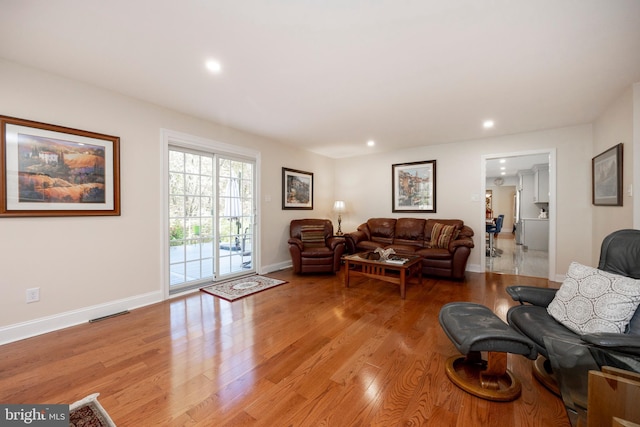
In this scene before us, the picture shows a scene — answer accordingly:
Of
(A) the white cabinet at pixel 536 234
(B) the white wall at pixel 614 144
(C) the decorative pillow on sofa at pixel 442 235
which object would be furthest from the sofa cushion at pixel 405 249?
(A) the white cabinet at pixel 536 234

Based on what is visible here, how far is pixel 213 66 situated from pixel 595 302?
10.9 feet

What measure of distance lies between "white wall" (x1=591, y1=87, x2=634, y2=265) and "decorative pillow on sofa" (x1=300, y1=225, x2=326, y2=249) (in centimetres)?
382

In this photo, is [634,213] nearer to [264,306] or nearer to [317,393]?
[317,393]

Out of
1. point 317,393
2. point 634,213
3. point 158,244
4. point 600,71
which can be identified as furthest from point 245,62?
point 634,213

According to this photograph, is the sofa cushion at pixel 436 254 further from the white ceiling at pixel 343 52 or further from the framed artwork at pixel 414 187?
the white ceiling at pixel 343 52

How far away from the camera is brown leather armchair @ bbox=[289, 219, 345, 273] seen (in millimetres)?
4324

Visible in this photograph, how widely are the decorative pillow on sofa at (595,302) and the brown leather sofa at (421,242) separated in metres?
2.19

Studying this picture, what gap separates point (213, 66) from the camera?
89.2 inches

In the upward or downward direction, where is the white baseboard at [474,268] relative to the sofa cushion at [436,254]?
downward

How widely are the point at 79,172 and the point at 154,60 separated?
1.39m

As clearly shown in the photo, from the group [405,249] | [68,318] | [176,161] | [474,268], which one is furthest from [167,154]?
[474,268]

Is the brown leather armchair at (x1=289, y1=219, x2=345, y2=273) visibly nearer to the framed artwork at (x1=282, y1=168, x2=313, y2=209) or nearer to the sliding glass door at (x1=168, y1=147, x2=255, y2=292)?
the framed artwork at (x1=282, y1=168, x2=313, y2=209)

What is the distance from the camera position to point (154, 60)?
85.8 inches

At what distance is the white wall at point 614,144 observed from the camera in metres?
2.66
